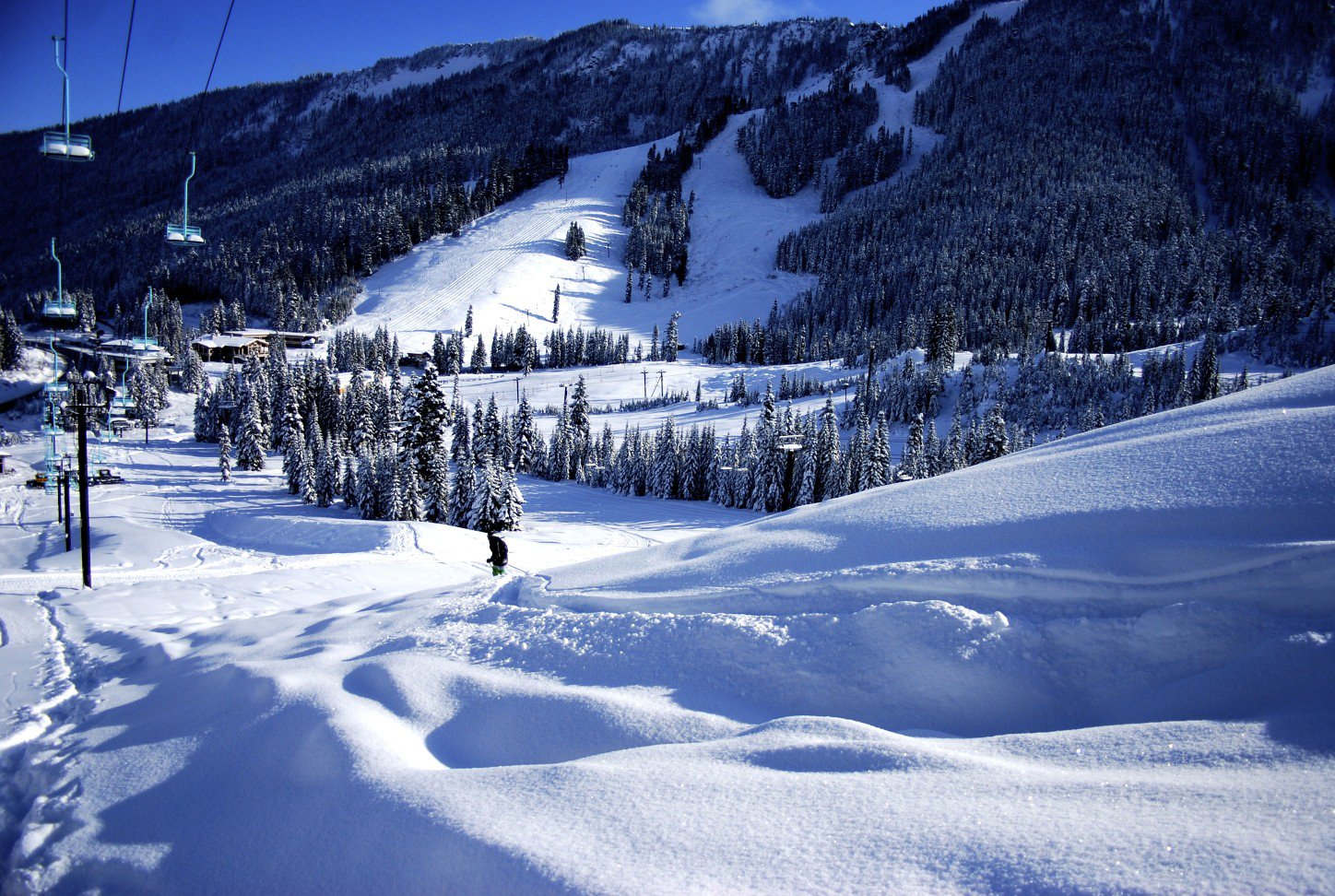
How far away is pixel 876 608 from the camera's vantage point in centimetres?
553

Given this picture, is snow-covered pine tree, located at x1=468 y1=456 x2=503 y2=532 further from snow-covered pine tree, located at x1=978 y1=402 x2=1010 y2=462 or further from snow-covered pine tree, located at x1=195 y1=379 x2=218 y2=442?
snow-covered pine tree, located at x1=195 y1=379 x2=218 y2=442

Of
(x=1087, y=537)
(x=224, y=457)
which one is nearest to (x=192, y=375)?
(x=224, y=457)

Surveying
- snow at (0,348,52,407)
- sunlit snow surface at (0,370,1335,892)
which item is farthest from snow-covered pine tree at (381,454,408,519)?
snow at (0,348,52,407)

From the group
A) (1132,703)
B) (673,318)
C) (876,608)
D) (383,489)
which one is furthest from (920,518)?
(673,318)

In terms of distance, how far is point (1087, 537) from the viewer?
18.4ft

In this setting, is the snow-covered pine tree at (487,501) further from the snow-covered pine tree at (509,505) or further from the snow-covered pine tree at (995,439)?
the snow-covered pine tree at (995,439)

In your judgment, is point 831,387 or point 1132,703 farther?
point 831,387

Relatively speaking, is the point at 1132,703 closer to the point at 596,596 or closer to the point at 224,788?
the point at 596,596

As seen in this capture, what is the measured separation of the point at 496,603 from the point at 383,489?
33976 millimetres

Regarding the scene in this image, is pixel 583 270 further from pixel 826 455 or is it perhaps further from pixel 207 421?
pixel 826 455

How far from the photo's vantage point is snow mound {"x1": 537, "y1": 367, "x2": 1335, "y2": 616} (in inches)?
191

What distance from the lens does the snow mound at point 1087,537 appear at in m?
4.85

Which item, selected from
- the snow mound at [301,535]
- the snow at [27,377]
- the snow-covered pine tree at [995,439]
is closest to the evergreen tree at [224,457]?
the snow mound at [301,535]

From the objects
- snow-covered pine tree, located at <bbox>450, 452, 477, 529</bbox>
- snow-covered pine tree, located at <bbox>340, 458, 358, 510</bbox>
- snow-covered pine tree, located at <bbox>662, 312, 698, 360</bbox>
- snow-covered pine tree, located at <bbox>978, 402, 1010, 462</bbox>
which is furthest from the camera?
snow-covered pine tree, located at <bbox>662, 312, 698, 360</bbox>
